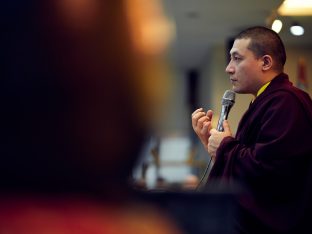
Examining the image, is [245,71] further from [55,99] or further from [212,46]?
[212,46]

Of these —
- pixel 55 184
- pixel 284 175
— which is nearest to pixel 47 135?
pixel 55 184

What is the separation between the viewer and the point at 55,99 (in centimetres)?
34

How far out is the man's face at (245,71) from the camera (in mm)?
1690

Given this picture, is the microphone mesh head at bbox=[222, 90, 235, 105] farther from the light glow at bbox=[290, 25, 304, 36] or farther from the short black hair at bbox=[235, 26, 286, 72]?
the light glow at bbox=[290, 25, 304, 36]

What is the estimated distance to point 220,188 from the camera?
37 cm

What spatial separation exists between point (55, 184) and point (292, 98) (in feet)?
4.30

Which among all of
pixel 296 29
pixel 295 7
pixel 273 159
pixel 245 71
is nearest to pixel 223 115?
pixel 245 71

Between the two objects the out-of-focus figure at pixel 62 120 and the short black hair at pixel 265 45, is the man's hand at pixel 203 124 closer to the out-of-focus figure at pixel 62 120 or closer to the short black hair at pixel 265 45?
the short black hair at pixel 265 45

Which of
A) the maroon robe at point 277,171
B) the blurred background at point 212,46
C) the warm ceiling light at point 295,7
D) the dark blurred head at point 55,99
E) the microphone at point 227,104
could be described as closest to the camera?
the dark blurred head at point 55,99

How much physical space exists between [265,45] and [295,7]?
288cm

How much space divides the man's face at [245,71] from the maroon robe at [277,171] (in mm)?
172

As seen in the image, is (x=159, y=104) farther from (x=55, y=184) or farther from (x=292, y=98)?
(x=292, y=98)

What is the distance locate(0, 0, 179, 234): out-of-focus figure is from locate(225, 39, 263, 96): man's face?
1375mm

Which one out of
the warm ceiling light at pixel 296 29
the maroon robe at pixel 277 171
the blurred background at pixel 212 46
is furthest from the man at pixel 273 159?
the warm ceiling light at pixel 296 29
